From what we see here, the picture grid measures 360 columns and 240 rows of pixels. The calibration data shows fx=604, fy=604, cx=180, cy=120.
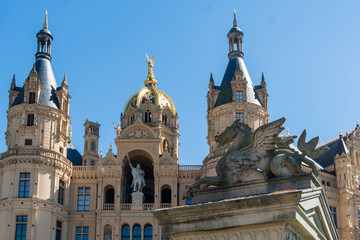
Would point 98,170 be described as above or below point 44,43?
below

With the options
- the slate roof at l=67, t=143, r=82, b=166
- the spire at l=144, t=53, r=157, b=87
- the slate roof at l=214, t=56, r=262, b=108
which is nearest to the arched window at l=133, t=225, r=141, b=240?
the slate roof at l=214, t=56, r=262, b=108

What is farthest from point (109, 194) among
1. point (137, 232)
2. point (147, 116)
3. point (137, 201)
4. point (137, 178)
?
point (147, 116)

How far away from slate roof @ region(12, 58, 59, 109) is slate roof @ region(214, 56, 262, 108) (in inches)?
650

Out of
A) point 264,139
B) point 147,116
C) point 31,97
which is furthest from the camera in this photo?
point 147,116

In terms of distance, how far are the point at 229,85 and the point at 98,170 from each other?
52.7 ft

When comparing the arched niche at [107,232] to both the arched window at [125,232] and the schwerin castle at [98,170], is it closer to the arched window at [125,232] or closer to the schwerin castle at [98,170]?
the schwerin castle at [98,170]

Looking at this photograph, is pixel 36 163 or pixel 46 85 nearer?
pixel 36 163

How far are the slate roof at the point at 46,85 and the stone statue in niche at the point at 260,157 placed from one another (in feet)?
152

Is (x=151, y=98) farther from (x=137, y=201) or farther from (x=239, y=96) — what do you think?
(x=137, y=201)

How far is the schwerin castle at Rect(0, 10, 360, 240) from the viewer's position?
54969 mm

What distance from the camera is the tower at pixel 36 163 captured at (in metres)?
53.9

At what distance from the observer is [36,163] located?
5531cm

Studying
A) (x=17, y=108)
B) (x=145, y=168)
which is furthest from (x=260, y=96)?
(x=17, y=108)

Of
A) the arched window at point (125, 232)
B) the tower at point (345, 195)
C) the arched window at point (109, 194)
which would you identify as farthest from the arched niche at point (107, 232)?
the tower at point (345, 195)
